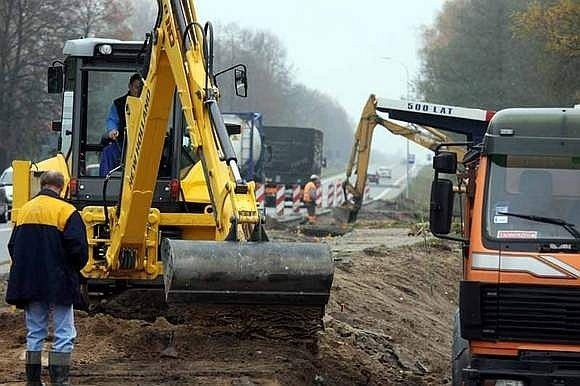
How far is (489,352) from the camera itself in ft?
27.3

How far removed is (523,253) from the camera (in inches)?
323

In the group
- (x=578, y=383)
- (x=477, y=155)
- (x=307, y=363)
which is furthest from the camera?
(x=307, y=363)

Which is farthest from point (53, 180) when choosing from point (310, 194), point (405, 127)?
point (310, 194)

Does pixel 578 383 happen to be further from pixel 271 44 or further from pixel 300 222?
pixel 271 44

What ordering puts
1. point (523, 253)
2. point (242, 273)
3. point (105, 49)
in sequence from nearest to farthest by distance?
point (523, 253), point (242, 273), point (105, 49)

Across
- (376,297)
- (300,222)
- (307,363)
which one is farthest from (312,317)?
(300,222)

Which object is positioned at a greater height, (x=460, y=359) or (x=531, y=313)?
(x=531, y=313)

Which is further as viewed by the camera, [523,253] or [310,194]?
[310,194]

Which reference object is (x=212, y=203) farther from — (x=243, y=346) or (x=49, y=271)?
(x=243, y=346)

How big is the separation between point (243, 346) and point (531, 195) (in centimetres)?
318

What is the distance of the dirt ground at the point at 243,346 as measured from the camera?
31.2 feet

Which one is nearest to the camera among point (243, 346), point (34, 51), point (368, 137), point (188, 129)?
point (188, 129)

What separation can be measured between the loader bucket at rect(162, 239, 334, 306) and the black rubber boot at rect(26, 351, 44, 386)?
1.14 m

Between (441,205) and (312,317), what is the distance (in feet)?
5.96
